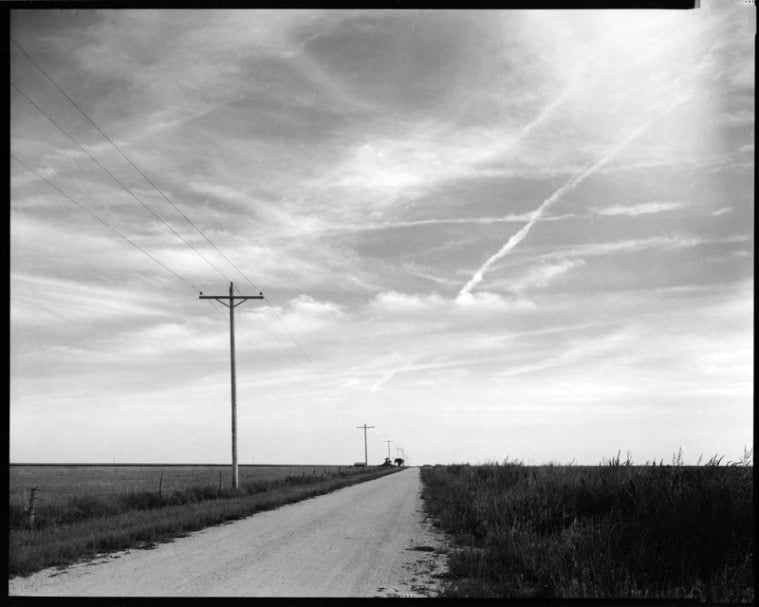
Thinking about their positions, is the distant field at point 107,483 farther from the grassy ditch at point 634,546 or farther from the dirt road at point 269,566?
the grassy ditch at point 634,546

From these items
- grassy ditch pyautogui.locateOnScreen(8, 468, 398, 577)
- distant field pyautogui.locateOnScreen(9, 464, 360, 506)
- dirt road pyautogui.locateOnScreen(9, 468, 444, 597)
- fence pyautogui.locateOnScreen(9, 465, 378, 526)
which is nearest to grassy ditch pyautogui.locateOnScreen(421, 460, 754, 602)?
dirt road pyautogui.locateOnScreen(9, 468, 444, 597)

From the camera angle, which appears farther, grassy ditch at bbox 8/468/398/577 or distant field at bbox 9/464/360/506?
distant field at bbox 9/464/360/506

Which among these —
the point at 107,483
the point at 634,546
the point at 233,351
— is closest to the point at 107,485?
the point at 107,483

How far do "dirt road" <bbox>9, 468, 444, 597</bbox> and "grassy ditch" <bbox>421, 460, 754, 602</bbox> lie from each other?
900 mm

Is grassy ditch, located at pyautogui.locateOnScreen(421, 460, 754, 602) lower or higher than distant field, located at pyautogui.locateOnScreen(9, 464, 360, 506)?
higher

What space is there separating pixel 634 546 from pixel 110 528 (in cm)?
1095

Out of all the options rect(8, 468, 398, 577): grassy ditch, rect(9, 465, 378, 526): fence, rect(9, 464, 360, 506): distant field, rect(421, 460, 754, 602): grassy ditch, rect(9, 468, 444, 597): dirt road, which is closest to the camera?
rect(421, 460, 754, 602): grassy ditch

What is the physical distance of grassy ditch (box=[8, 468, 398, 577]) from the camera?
33.1 ft

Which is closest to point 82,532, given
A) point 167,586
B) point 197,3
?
point 167,586

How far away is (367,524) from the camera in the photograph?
15.4 metres

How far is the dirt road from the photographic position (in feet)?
25.5

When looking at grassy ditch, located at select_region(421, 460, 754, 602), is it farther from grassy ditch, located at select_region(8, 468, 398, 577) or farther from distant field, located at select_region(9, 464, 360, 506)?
distant field, located at select_region(9, 464, 360, 506)

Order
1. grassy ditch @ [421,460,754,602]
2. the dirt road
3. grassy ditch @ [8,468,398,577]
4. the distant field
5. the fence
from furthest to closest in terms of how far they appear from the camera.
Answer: the distant field < the fence < grassy ditch @ [8,468,398,577] < the dirt road < grassy ditch @ [421,460,754,602]

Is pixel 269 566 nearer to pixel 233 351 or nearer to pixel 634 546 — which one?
pixel 634 546
